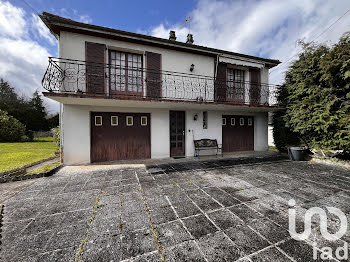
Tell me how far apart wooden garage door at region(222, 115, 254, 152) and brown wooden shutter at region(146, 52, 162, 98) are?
435 cm

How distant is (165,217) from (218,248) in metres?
0.98

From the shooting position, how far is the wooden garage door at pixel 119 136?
6344 mm

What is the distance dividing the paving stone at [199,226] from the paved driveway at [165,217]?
0.05 ft

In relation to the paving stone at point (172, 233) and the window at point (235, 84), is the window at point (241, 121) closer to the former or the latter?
the window at point (235, 84)

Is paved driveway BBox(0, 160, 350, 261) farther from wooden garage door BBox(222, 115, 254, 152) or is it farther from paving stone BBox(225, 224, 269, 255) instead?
wooden garage door BBox(222, 115, 254, 152)

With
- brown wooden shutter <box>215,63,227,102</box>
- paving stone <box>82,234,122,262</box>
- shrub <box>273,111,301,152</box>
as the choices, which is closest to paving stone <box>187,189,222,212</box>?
paving stone <box>82,234,122,262</box>

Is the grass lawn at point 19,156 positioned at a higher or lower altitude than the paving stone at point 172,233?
higher

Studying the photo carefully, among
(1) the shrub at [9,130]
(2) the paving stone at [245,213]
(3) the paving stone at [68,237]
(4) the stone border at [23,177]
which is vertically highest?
(1) the shrub at [9,130]

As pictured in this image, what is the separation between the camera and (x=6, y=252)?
5.82ft

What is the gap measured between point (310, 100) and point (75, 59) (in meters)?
10.6

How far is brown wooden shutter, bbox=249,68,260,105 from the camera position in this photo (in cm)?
864

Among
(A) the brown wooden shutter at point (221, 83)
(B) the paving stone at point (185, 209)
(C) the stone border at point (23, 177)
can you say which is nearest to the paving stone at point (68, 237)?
(B) the paving stone at point (185, 209)

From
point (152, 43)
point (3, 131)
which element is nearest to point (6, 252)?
point (152, 43)

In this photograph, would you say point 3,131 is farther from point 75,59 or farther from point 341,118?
point 341,118
